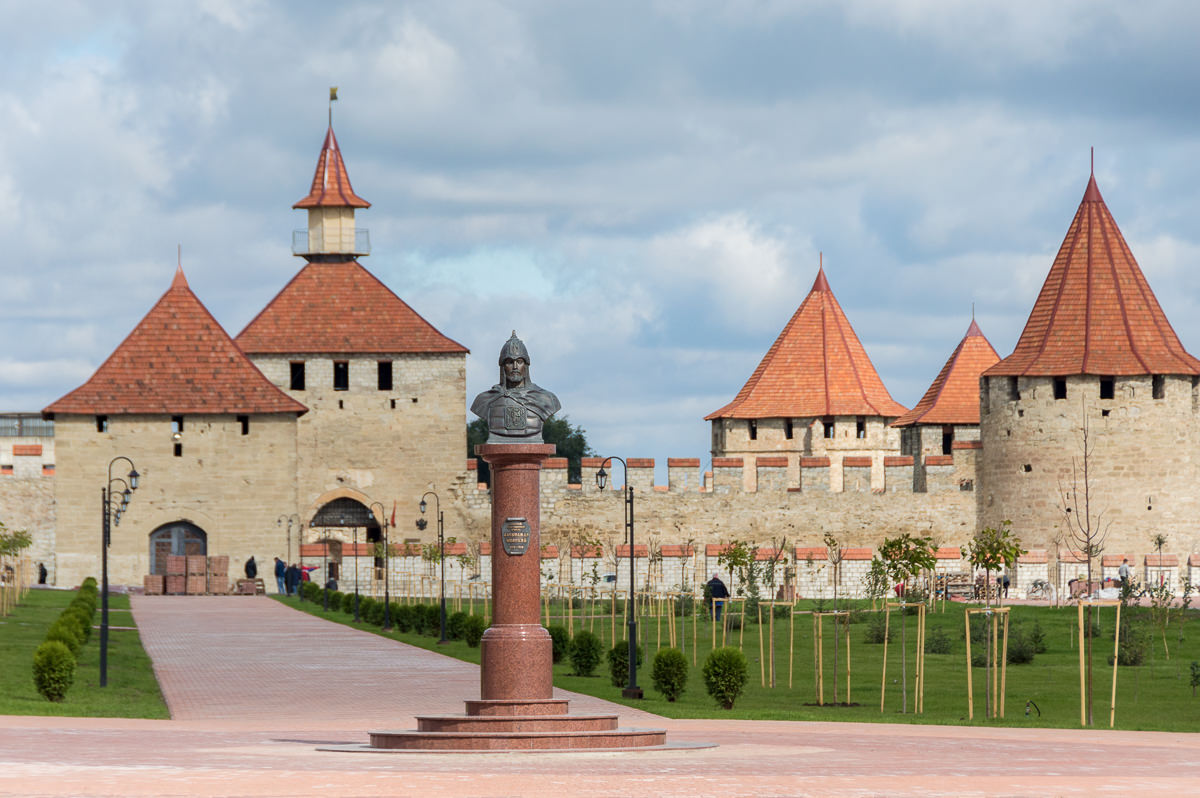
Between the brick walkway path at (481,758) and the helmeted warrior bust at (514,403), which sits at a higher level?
the helmeted warrior bust at (514,403)

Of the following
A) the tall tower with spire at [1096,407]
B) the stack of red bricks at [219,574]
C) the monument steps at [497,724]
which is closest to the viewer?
the monument steps at [497,724]

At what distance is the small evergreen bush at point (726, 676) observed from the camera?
2020 centimetres

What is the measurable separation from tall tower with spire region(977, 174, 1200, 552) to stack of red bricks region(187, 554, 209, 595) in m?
20.0

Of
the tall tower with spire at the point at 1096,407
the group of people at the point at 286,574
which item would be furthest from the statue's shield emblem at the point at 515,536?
the group of people at the point at 286,574

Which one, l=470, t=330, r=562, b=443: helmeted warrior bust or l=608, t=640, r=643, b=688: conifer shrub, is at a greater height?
l=470, t=330, r=562, b=443: helmeted warrior bust

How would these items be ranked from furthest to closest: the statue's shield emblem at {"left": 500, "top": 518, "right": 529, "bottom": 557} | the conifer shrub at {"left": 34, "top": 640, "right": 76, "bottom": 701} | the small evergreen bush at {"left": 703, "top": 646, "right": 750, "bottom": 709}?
the conifer shrub at {"left": 34, "top": 640, "right": 76, "bottom": 701} → the small evergreen bush at {"left": 703, "top": 646, "right": 750, "bottom": 709} → the statue's shield emblem at {"left": 500, "top": 518, "right": 529, "bottom": 557}

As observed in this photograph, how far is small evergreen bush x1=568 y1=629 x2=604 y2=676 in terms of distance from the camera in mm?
24859

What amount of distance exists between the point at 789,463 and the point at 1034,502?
8.15 meters

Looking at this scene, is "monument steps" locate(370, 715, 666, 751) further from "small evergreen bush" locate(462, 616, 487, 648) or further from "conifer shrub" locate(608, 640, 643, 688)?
"small evergreen bush" locate(462, 616, 487, 648)

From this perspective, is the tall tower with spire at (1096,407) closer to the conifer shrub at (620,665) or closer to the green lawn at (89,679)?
the green lawn at (89,679)

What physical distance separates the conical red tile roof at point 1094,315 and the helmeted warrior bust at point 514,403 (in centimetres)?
3110

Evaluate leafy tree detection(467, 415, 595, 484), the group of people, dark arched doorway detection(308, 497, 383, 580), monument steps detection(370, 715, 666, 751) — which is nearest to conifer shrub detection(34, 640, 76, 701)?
monument steps detection(370, 715, 666, 751)

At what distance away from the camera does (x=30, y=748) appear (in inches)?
563

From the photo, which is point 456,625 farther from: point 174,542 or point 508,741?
point 174,542
